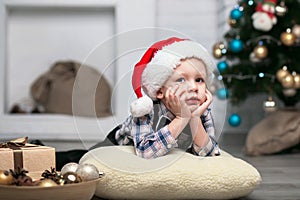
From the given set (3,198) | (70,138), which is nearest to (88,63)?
(3,198)

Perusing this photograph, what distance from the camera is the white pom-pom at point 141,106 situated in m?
1.49

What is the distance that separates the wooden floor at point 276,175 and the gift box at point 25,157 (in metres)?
0.18

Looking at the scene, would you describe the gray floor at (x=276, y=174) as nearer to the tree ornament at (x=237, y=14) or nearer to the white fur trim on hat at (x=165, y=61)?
the white fur trim on hat at (x=165, y=61)

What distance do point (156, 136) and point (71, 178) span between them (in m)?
0.31

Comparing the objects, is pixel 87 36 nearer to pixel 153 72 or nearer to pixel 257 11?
pixel 257 11

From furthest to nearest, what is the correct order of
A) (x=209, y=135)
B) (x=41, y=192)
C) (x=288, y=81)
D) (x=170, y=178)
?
1. (x=288, y=81)
2. (x=209, y=135)
3. (x=170, y=178)
4. (x=41, y=192)

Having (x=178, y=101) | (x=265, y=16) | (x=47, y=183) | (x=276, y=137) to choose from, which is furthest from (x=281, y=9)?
(x=47, y=183)

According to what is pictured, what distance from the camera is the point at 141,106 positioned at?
1491 mm

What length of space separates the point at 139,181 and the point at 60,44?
8.63ft

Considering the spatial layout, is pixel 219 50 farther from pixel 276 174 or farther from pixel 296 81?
pixel 276 174

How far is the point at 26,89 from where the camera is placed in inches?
155

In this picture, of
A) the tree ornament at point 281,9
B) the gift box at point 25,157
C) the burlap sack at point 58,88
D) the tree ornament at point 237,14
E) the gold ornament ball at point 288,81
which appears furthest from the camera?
the burlap sack at point 58,88

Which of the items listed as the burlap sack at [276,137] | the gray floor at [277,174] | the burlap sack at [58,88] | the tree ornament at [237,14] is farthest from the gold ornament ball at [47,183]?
the burlap sack at [58,88]

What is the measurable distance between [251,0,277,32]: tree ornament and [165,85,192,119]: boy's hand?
1381mm
